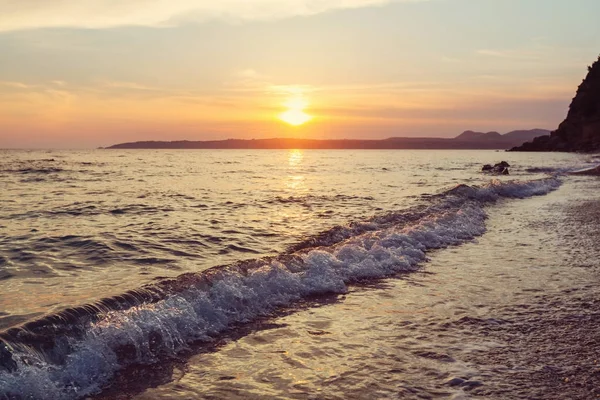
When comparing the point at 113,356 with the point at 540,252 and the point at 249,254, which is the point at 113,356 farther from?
the point at 540,252

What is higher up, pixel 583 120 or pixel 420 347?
pixel 583 120

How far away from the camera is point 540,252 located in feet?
36.9

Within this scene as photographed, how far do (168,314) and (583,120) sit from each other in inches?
5092

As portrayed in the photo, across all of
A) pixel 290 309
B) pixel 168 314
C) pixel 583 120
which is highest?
pixel 583 120

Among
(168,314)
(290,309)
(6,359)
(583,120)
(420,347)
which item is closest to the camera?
(6,359)

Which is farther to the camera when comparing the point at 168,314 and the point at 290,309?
the point at 290,309

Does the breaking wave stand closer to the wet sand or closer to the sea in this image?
the sea

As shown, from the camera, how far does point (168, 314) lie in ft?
22.3

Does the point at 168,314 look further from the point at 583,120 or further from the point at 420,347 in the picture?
the point at 583,120

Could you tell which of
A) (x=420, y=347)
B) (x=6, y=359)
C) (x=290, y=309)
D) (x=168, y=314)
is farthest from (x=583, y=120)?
(x=6, y=359)

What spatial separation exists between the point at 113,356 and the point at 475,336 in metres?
4.32

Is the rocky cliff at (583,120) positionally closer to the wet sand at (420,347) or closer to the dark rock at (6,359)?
the wet sand at (420,347)

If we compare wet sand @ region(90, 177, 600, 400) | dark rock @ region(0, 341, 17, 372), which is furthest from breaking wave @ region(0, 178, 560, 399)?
wet sand @ region(90, 177, 600, 400)

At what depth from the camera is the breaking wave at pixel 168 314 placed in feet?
17.0
